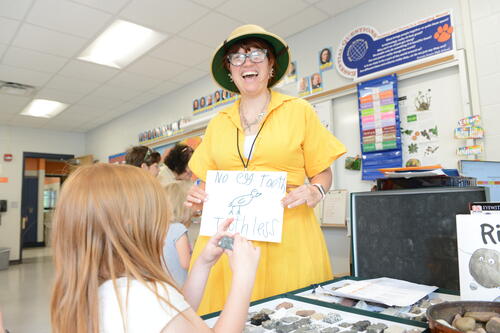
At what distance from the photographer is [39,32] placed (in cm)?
349

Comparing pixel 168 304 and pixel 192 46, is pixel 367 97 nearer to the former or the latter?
pixel 192 46

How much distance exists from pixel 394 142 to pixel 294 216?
190cm

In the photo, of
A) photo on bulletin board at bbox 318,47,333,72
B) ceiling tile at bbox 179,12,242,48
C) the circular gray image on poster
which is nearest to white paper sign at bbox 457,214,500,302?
the circular gray image on poster

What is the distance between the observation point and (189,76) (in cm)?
475

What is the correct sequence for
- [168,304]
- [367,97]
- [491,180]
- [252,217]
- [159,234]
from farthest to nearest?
[367,97] → [491,180] → [252,217] → [159,234] → [168,304]

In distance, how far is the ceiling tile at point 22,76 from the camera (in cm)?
440

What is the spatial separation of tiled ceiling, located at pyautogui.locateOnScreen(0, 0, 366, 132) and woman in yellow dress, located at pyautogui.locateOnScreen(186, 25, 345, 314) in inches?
80.6

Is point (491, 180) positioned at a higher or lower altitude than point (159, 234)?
higher

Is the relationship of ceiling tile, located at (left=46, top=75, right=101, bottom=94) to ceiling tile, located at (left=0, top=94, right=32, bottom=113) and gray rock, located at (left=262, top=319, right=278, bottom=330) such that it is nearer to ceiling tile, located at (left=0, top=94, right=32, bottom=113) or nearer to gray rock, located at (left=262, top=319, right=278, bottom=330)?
ceiling tile, located at (left=0, top=94, right=32, bottom=113)

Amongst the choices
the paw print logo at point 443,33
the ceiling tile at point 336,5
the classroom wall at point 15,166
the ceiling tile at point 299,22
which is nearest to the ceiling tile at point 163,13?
the ceiling tile at point 299,22

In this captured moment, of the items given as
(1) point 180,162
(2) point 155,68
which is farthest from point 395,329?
(2) point 155,68

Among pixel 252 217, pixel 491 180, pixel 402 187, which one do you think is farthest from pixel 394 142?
pixel 252 217

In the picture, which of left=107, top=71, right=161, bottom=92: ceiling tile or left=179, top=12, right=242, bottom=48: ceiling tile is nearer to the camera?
left=179, top=12, right=242, bottom=48: ceiling tile

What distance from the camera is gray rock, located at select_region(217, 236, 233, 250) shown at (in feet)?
2.41
